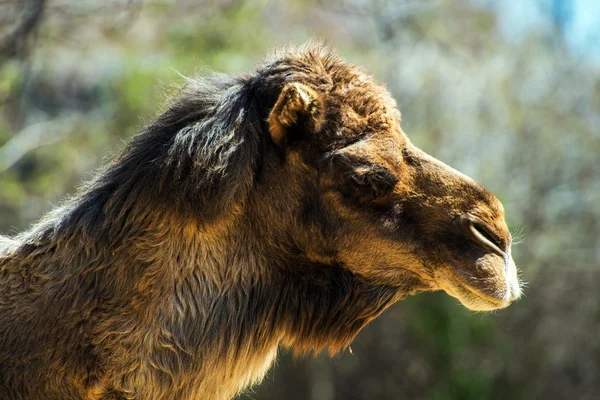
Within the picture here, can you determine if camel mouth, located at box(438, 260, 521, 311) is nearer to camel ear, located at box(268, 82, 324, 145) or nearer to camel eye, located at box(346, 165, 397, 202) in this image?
camel eye, located at box(346, 165, 397, 202)

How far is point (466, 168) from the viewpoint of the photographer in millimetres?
12125

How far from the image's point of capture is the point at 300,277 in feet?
10.6

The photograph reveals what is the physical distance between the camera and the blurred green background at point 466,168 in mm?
11633

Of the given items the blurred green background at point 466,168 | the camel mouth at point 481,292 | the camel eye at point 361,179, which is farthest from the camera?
the blurred green background at point 466,168

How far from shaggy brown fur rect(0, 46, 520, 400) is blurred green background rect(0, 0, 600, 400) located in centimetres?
793

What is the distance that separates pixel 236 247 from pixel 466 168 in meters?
9.34

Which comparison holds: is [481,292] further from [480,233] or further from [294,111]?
[294,111]

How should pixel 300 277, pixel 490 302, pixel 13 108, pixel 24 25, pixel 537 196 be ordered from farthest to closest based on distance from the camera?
pixel 537 196
pixel 13 108
pixel 24 25
pixel 300 277
pixel 490 302

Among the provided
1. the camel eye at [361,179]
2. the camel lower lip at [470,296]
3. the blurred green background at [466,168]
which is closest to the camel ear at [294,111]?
the camel eye at [361,179]

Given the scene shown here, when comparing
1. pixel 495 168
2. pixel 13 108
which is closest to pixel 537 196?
pixel 495 168

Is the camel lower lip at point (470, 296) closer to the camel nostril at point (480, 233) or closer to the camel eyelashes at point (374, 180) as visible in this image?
the camel nostril at point (480, 233)

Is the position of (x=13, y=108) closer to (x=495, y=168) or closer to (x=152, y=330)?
(x=495, y=168)

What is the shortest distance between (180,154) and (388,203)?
76 centimetres

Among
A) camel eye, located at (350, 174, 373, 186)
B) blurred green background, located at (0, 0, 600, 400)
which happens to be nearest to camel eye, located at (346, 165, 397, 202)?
camel eye, located at (350, 174, 373, 186)
